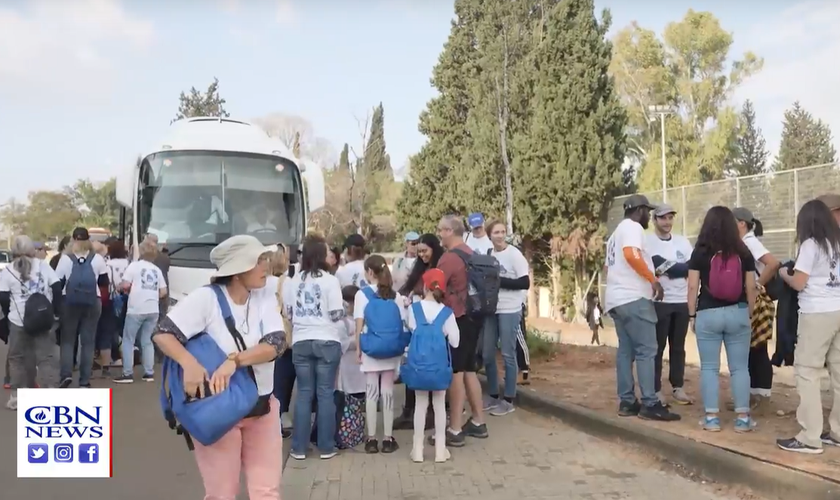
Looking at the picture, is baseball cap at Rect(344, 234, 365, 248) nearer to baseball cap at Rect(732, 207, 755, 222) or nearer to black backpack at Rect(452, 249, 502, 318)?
black backpack at Rect(452, 249, 502, 318)

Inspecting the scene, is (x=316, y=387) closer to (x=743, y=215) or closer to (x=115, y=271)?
(x=743, y=215)

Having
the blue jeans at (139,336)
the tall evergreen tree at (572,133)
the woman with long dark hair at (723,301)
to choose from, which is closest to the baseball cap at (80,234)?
the blue jeans at (139,336)

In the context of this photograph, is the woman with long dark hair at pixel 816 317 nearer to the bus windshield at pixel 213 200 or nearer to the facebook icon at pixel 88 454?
the facebook icon at pixel 88 454

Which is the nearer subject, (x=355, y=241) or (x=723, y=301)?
(x=723, y=301)

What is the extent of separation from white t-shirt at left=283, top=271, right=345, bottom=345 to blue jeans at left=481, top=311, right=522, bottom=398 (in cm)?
190

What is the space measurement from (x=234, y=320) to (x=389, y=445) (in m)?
3.50

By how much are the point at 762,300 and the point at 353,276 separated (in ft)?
13.0

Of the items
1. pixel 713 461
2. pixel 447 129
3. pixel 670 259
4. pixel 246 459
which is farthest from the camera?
pixel 447 129

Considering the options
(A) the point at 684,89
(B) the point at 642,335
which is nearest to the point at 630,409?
(B) the point at 642,335

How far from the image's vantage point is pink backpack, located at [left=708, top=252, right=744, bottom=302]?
6.16m

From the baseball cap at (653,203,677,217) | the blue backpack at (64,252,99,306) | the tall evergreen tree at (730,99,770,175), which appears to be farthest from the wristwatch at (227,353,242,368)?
the tall evergreen tree at (730,99,770,175)

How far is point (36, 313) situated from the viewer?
8.33 m

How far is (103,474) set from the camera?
615 cm

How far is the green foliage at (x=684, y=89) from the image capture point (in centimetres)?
4566
